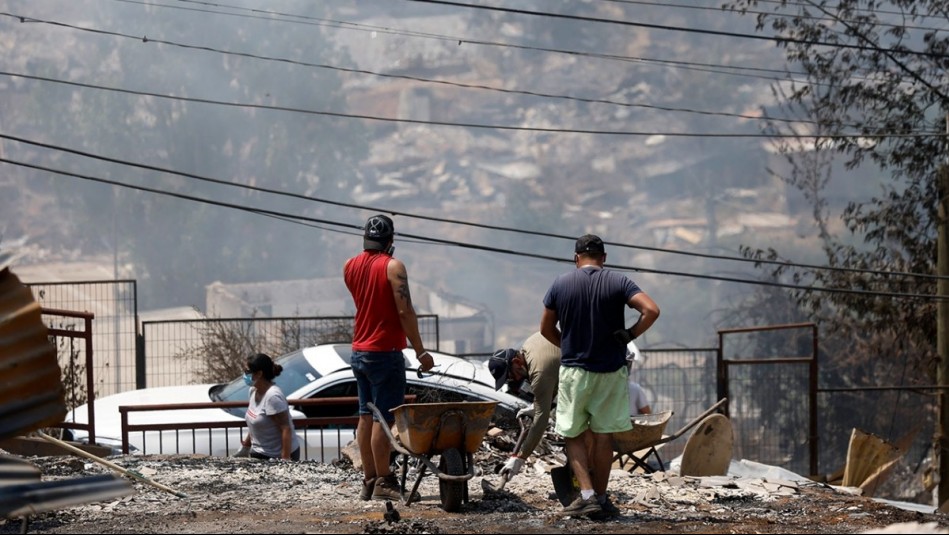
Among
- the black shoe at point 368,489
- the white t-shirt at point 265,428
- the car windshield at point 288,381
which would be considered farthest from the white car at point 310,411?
the black shoe at point 368,489

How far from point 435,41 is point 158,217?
24486 millimetres

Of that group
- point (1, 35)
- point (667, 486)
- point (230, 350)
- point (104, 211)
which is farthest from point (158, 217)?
point (667, 486)

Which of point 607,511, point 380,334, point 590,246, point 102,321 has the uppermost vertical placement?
point 590,246

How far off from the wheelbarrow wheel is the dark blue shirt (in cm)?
91

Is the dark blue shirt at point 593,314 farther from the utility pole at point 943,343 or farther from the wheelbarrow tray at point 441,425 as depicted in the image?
the utility pole at point 943,343

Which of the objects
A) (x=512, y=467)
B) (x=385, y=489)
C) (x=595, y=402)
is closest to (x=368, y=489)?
(x=385, y=489)

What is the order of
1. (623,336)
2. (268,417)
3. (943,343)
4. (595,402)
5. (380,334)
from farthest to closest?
(943,343)
(268,417)
(380,334)
(595,402)
(623,336)

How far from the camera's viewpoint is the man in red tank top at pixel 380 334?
7.26 metres

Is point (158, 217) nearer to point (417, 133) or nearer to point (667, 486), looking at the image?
point (417, 133)

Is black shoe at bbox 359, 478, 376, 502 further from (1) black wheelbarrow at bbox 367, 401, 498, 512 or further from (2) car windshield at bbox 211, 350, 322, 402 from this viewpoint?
(2) car windshield at bbox 211, 350, 322, 402

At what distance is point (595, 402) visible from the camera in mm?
6809

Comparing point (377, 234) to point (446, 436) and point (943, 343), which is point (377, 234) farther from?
point (943, 343)

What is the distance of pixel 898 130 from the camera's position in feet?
64.9

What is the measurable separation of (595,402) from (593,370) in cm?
19
